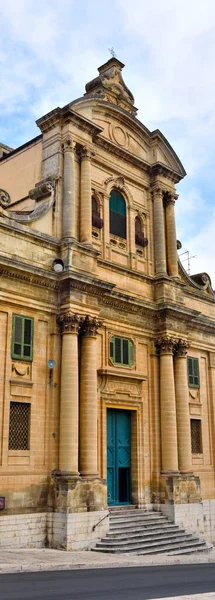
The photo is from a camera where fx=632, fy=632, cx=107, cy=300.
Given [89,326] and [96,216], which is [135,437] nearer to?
[89,326]

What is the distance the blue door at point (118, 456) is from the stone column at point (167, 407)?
4.66 feet

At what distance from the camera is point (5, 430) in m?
18.7

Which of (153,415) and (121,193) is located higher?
(121,193)

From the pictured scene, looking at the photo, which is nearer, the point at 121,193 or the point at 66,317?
the point at 66,317

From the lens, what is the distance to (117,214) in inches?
1013

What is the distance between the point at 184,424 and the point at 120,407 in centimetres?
345

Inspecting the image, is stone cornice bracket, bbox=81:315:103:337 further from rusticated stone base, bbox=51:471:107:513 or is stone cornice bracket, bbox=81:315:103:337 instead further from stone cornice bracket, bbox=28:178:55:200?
stone cornice bracket, bbox=28:178:55:200

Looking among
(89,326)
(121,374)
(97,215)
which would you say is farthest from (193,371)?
(97,215)

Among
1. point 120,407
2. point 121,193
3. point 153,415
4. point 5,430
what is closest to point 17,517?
point 5,430

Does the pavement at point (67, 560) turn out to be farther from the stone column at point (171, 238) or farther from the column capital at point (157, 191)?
the column capital at point (157, 191)

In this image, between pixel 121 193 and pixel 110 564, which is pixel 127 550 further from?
pixel 121 193

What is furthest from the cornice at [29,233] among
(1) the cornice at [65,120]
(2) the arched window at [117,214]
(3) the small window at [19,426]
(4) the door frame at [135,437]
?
(4) the door frame at [135,437]

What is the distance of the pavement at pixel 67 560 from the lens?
1465cm

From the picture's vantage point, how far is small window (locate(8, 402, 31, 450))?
19.3m
